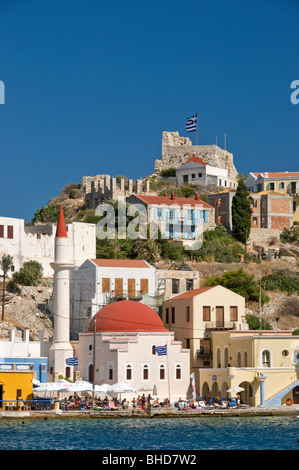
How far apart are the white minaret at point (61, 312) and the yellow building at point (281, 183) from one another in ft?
122

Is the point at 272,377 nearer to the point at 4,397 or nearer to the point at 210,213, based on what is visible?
the point at 4,397

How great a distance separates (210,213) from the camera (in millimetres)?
84875

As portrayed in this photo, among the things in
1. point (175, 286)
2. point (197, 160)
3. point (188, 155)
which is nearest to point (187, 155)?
point (188, 155)

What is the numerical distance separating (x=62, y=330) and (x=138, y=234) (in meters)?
22.8

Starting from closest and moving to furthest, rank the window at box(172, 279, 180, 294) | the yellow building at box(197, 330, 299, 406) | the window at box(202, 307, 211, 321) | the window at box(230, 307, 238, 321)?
the yellow building at box(197, 330, 299, 406), the window at box(202, 307, 211, 321), the window at box(230, 307, 238, 321), the window at box(172, 279, 180, 294)

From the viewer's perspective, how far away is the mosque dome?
56406 millimetres

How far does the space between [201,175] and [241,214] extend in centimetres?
1291

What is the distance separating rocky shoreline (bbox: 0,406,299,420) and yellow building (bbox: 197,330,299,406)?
6.25 ft

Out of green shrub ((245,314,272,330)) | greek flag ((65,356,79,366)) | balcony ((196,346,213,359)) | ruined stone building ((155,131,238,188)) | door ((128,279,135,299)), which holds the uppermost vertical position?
ruined stone building ((155,131,238,188))

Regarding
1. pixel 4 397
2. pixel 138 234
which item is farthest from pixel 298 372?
pixel 138 234

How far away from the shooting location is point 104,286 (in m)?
64.2

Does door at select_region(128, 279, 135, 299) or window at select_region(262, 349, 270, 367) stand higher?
door at select_region(128, 279, 135, 299)

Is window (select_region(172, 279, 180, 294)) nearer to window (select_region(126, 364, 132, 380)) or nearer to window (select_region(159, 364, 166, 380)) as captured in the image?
window (select_region(159, 364, 166, 380))

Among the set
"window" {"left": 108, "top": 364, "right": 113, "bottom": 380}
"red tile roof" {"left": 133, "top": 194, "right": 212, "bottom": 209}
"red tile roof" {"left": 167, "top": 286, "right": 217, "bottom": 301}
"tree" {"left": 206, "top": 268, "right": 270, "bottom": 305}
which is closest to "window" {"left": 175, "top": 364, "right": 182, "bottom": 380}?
"window" {"left": 108, "top": 364, "right": 113, "bottom": 380}
